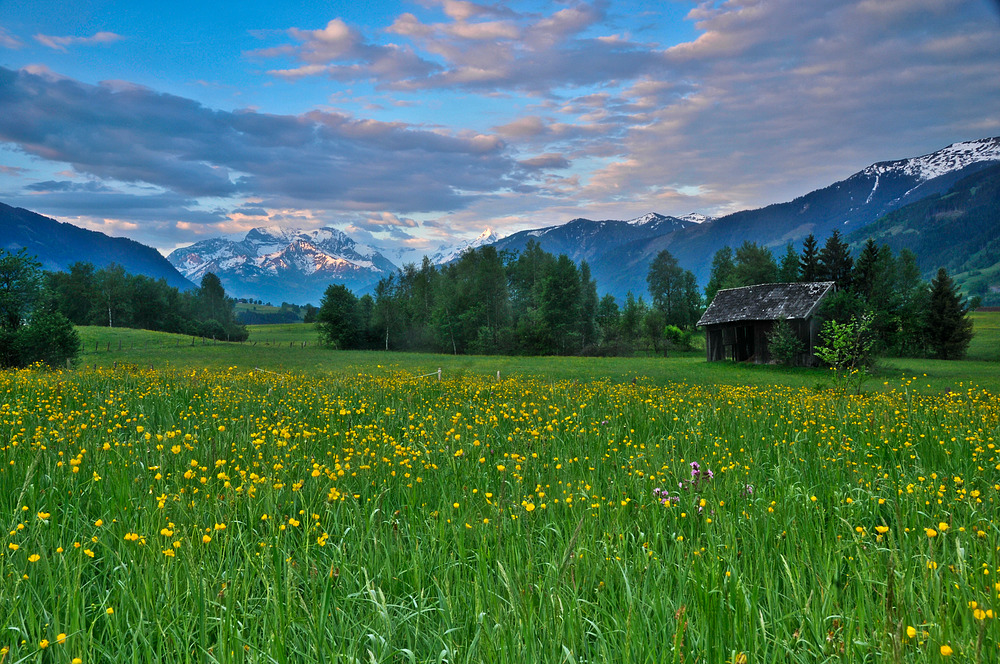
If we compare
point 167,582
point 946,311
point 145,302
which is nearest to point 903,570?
point 167,582

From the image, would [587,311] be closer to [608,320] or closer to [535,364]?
[608,320]

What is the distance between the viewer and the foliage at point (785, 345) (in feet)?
135

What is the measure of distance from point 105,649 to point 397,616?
146 centimetres

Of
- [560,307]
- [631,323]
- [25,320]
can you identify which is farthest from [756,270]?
[25,320]

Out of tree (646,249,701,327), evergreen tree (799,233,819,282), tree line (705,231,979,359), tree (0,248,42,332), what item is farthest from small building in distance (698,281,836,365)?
tree (646,249,701,327)

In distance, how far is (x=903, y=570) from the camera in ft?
9.96

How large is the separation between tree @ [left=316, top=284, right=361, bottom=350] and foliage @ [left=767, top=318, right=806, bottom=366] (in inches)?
2642

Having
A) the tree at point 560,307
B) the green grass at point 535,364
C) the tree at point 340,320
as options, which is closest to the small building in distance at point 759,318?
the green grass at point 535,364

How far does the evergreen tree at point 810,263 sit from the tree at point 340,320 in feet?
223

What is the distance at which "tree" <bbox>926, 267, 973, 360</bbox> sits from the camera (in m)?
59.1

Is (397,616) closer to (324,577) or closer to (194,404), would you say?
(324,577)

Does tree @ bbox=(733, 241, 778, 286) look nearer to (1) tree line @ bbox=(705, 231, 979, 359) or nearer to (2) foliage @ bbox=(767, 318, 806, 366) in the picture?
(1) tree line @ bbox=(705, 231, 979, 359)

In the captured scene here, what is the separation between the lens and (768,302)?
45.3 m

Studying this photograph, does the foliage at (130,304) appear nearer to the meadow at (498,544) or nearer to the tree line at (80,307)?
the tree line at (80,307)
